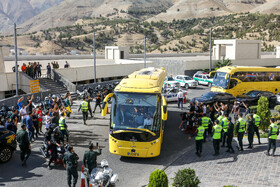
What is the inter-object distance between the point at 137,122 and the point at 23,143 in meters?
4.46

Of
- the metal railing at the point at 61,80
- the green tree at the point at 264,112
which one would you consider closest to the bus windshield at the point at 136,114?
the green tree at the point at 264,112

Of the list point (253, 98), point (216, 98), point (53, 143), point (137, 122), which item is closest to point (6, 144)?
point (53, 143)

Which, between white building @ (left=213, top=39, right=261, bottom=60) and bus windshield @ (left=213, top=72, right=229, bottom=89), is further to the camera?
white building @ (left=213, top=39, right=261, bottom=60)

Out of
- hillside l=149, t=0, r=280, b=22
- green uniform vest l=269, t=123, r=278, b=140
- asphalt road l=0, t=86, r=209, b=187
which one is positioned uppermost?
hillside l=149, t=0, r=280, b=22

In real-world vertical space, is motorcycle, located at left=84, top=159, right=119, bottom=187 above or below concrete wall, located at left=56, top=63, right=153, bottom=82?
below

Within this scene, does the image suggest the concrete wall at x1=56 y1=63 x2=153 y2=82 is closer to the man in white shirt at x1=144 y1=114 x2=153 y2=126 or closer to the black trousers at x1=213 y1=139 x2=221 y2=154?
the man in white shirt at x1=144 y1=114 x2=153 y2=126

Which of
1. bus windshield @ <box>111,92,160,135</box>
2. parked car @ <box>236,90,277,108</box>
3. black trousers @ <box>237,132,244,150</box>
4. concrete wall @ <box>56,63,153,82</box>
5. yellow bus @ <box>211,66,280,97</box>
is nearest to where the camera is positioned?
bus windshield @ <box>111,92,160,135</box>

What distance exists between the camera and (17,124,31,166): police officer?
12.7m

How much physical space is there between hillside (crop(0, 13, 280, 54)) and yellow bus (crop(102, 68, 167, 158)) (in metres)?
70.7

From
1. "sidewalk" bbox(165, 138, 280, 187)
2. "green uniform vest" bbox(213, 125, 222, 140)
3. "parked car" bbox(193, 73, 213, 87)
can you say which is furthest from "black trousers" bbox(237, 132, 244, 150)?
"parked car" bbox(193, 73, 213, 87)

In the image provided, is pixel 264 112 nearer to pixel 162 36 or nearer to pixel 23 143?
pixel 23 143

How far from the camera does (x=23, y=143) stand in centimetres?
1278

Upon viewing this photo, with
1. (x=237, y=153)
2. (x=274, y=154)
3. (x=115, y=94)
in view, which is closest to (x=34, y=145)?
(x=115, y=94)

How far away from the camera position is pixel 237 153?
1473 centimetres
